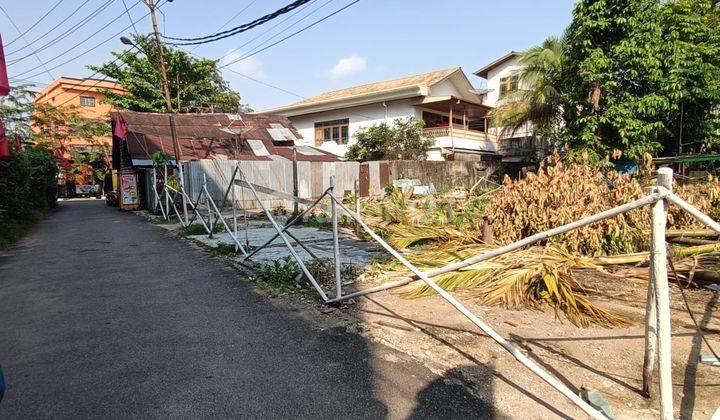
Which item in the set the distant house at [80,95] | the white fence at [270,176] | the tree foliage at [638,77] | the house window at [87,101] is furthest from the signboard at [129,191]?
the house window at [87,101]

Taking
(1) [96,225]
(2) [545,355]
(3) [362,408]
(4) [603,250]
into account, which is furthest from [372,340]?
(1) [96,225]

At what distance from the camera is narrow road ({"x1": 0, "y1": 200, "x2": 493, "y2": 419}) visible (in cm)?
282

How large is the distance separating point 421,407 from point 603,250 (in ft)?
15.3

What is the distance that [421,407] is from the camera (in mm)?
2777

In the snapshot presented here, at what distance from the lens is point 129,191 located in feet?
63.1

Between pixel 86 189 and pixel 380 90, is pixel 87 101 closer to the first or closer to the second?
pixel 86 189

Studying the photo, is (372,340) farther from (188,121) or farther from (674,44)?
(188,121)

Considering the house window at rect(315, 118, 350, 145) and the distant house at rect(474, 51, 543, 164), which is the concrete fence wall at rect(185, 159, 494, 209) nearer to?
the distant house at rect(474, 51, 543, 164)

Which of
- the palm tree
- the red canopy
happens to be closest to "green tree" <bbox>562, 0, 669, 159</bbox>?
the palm tree

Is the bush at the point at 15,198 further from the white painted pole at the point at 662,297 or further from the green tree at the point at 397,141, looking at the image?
the green tree at the point at 397,141

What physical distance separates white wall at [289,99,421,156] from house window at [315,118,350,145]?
9.9 inches

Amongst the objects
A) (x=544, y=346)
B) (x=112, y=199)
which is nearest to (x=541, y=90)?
(x=544, y=346)

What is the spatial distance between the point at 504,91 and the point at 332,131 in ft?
35.3

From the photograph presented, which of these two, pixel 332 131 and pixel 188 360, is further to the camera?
pixel 332 131
